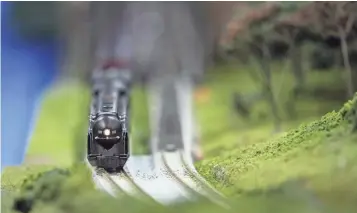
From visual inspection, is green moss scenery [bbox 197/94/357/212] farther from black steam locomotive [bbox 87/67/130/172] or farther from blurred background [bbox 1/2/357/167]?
black steam locomotive [bbox 87/67/130/172]

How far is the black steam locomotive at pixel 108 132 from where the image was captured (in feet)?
8.89

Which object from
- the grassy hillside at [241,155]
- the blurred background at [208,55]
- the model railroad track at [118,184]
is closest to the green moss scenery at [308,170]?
the grassy hillside at [241,155]

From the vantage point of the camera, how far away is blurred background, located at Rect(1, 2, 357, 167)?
286 cm

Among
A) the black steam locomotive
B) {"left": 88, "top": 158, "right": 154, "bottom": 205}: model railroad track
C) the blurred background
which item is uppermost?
the blurred background

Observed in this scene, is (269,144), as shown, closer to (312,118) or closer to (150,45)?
(312,118)

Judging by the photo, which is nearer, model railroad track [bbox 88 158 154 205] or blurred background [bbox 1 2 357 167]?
model railroad track [bbox 88 158 154 205]

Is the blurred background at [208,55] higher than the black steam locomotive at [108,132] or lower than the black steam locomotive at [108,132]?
higher

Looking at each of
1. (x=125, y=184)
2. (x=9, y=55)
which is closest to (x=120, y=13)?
(x=9, y=55)

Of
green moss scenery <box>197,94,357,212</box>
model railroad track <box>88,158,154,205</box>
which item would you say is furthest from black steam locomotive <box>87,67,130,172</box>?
green moss scenery <box>197,94,357,212</box>

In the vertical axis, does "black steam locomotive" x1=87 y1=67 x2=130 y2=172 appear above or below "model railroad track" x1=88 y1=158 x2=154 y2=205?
above

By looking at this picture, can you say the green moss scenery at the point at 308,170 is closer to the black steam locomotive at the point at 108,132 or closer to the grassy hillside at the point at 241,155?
the grassy hillside at the point at 241,155

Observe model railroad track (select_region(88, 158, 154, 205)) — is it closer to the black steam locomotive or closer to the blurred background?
the black steam locomotive

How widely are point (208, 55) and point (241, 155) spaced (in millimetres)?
507

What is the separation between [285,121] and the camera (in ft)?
9.35
